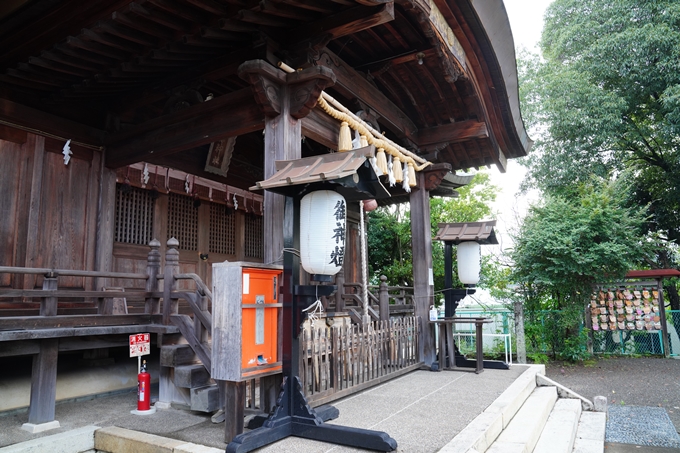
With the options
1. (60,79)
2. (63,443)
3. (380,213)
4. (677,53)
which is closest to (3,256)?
(60,79)

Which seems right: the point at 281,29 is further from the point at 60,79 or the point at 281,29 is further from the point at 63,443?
the point at 63,443

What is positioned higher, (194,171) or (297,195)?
(194,171)

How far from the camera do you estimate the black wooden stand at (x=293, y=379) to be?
13.5 feet

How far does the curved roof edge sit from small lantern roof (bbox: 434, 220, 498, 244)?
2282 millimetres

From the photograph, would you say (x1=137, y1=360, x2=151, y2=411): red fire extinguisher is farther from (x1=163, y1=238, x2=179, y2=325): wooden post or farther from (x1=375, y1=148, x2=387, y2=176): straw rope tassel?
(x1=375, y1=148, x2=387, y2=176): straw rope tassel

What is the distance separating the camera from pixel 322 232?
14.5 ft

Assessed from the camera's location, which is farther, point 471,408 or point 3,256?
point 3,256

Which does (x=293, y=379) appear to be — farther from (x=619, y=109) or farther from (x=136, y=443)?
(x=619, y=109)

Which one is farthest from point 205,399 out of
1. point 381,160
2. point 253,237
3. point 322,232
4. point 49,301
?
point 253,237

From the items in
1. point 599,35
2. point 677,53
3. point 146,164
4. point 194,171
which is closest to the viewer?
point 146,164

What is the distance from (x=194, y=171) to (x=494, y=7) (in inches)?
247

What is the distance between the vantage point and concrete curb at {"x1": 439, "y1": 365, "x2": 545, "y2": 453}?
Answer: 397 cm

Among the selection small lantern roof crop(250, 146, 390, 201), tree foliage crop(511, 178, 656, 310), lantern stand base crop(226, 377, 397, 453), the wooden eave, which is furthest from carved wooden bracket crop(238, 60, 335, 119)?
tree foliage crop(511, 178, 656, 310)

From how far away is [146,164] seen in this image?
28.1ft
